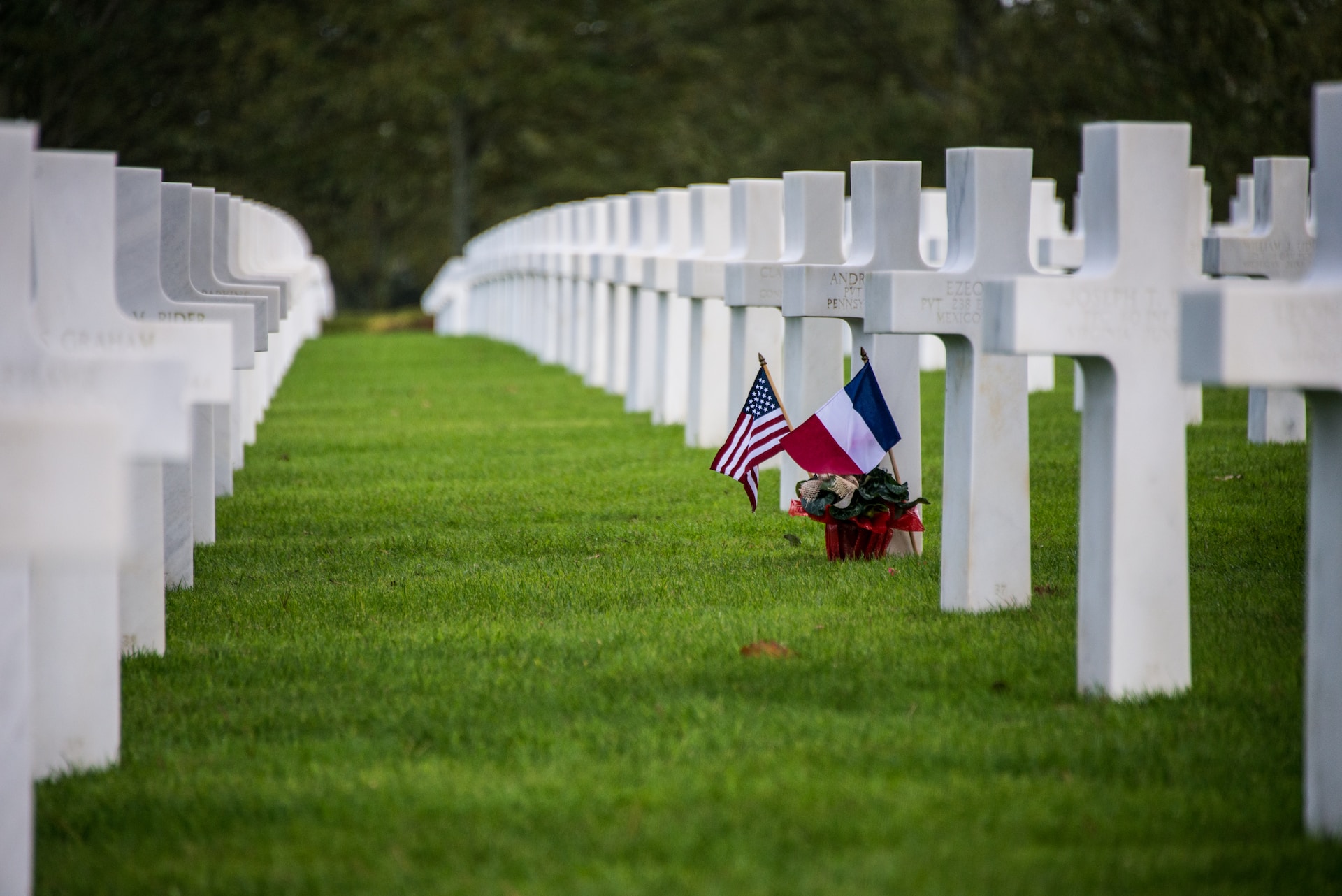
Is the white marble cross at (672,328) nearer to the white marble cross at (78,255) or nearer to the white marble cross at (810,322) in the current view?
the white marble cross at (810,322)

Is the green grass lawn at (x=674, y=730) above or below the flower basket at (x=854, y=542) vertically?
below

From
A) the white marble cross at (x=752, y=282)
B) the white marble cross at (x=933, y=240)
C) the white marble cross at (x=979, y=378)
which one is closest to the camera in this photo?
the white marble cross at (x=979, y=378)

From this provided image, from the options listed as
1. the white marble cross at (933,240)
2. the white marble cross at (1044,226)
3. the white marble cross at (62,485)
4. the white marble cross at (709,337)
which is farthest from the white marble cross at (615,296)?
the white marble cross at (62,485)

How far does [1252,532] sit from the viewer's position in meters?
7.86

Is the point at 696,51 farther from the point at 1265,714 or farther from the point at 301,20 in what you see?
the point at 1265,714

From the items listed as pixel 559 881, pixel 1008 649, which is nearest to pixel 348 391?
pixel 1008 649

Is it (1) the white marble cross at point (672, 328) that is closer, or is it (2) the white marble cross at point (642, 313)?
(1) the white marble cross at point (672, 328)

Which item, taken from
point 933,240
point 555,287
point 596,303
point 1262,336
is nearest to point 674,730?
point 1262,336

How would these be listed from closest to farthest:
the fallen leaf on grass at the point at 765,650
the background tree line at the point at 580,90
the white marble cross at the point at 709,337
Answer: the fallen leaf on grass at the point at 765,650, the white marble cross at the point at 709,337, the background tree line at the point at 580,90

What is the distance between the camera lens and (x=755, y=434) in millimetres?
7434

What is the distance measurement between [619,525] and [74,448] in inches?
226

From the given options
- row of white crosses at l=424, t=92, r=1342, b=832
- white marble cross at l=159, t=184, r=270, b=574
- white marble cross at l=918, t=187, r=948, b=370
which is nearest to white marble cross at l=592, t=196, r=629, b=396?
white marble cross at l=918, t=187, r=948, b=370

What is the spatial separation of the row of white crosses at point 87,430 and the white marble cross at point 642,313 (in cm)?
742

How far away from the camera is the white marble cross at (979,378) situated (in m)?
6.21
